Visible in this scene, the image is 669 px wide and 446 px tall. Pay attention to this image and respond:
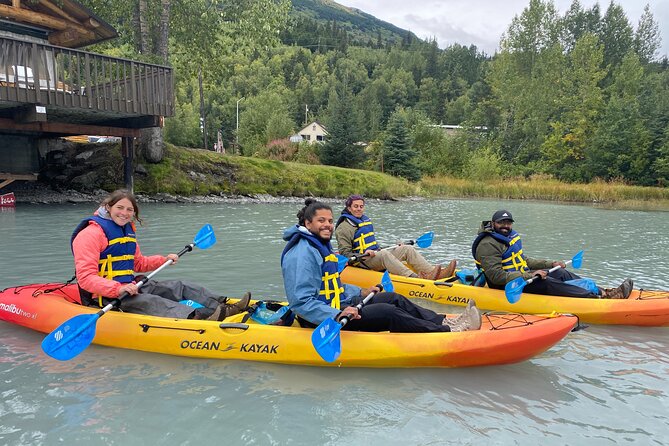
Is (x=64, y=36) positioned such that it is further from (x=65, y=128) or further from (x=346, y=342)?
(x=346, y=342)

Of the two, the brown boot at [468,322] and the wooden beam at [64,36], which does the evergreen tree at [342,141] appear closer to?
the wooden beam at [64,36]

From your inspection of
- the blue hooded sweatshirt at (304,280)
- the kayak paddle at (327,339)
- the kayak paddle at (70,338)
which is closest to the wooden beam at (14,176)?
the kayak paddle at (70,338)

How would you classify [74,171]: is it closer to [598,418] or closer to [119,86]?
[119,86]

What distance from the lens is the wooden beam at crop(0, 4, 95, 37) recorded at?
12.9 m

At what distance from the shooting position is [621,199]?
86.7 ft

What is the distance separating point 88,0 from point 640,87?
42.6 m

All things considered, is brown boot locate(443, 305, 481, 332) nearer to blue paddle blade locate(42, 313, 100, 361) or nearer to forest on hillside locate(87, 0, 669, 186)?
blue paddle blade locate(42, 313, 100, 361)

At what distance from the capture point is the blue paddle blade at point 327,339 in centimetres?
377

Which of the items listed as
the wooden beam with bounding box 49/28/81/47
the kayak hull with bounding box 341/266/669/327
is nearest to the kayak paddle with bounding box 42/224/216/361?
the kayak hull with bounding box 341/266/669/327

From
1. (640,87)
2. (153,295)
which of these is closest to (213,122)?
(640,87)

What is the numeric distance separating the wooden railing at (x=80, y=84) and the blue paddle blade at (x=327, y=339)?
9827 mm

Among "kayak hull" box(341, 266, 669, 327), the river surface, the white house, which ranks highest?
the white house

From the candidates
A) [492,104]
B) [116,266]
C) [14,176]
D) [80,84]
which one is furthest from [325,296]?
[492,104]

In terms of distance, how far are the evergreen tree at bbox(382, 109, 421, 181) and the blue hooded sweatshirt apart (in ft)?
83.5
